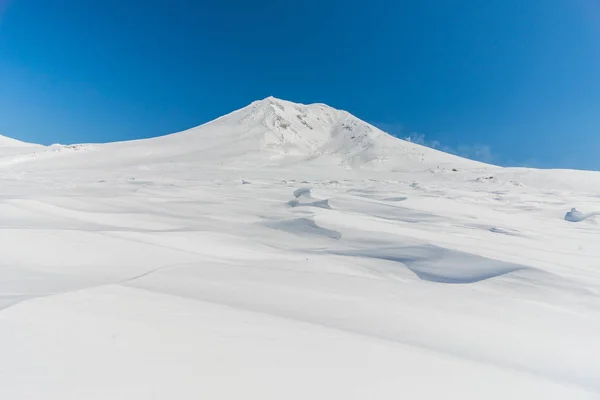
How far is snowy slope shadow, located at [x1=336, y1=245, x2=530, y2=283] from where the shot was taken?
10.1 feet

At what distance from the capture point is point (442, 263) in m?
3.38

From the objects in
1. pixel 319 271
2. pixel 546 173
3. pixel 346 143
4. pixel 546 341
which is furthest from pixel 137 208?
pixel 346 143

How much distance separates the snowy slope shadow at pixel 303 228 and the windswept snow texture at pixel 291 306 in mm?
26

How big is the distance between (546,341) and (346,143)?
118 ft

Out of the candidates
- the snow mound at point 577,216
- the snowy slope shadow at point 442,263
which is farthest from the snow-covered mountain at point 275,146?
the snowy slope shadow at point 442,263

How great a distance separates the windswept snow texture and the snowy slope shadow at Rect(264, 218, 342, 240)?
0.09 ft

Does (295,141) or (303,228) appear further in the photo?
(295,141)

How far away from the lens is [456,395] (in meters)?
1.50

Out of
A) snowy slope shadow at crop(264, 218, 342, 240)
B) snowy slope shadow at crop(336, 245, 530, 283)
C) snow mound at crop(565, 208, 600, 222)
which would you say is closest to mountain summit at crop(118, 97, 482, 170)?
snow mound at crop(565, 208, 600, 222)

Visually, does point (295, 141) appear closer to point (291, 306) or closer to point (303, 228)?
point (303, 228)

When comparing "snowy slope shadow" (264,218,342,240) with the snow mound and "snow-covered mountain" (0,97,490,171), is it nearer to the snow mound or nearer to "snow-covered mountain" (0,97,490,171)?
the snow mound

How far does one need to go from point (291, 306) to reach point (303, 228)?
2.51m

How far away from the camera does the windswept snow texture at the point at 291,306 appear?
1488 mm

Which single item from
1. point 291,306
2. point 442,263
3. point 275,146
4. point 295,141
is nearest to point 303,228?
point 442,263
